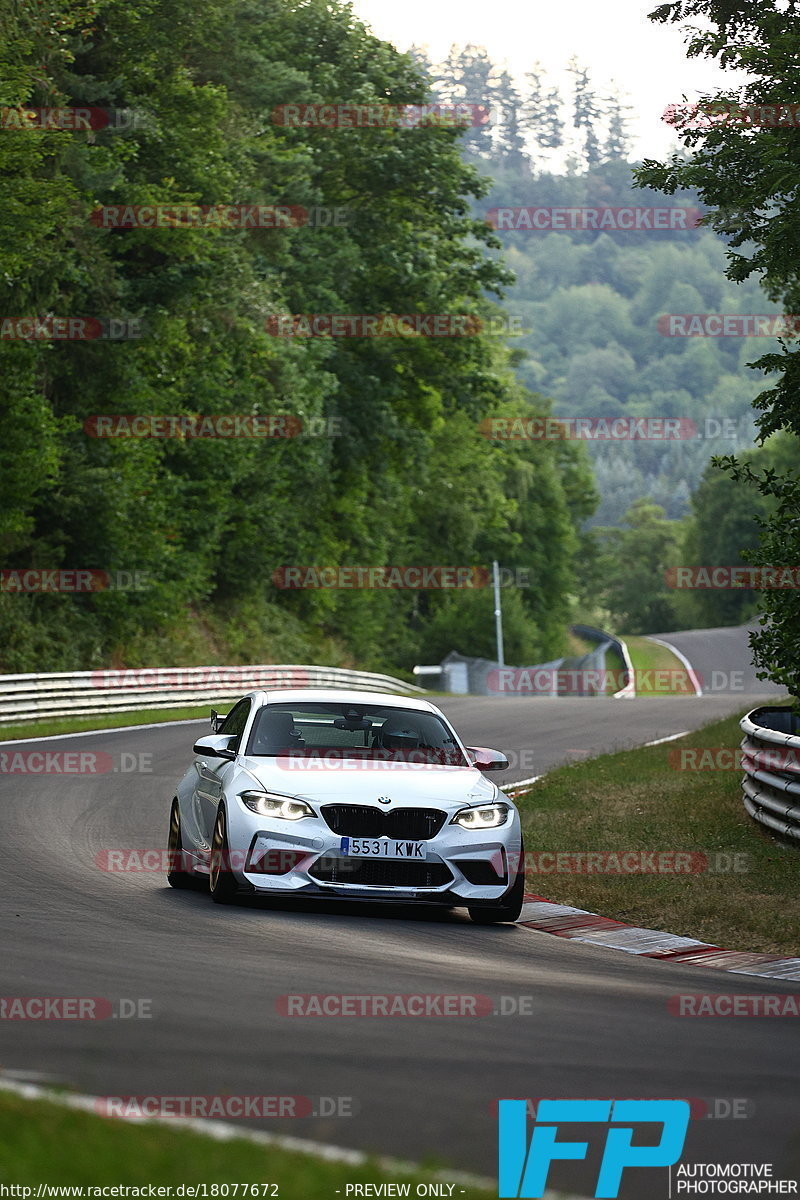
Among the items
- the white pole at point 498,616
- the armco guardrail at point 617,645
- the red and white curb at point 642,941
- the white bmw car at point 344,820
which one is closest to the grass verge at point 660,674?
the armco guardrail at point 617,645

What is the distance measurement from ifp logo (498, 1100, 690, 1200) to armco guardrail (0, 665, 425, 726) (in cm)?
2497

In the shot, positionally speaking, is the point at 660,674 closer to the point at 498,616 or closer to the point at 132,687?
the point at 498,616

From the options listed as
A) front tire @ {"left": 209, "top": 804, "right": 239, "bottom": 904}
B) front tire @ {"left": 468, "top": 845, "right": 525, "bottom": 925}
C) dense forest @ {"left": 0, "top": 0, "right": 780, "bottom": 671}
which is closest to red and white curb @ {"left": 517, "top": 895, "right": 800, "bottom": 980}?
front tire @ {"left": 468, "top": 845, "right": 525, "bottom": 925}

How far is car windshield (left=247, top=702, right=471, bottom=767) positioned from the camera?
460 inches

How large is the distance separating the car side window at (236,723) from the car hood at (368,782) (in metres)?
0.51

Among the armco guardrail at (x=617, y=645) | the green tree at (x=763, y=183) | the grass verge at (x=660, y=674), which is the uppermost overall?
the green tree at (x=763, y=183)

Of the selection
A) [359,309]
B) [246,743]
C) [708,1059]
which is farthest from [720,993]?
[359,309]

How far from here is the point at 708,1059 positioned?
21.4 ft

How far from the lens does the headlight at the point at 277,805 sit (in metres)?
10.8

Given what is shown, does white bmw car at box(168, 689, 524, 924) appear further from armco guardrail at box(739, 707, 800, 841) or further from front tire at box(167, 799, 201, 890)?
armco guardrail at box(739, 707, 800, 841)

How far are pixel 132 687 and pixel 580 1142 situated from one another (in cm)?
3008

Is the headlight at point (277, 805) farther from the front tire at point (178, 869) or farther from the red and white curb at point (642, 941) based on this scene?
the red and white curb at point (642, 941)

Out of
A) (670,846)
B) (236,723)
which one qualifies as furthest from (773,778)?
(236,723)

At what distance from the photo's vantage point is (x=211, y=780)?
38.4 ft
